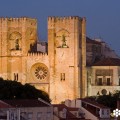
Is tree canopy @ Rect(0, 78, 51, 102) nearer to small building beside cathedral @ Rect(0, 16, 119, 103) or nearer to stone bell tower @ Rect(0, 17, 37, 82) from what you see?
small building beside cathedral @ Rect(0, 16, 119, 103)

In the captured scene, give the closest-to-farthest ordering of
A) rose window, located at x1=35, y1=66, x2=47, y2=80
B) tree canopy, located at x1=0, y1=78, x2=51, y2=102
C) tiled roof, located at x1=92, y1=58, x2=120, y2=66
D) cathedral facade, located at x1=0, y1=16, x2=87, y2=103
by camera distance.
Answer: tree canopy, located at x1=0, y1=78, x2=51, y2=102, cathedral facade, located at x1=0, y1=16, x2=87, y2=103, rose window, located at x1=35, y1=66, x2=47, y2=80, tiled roof, located at x1=92, y1=58, x2=120, y2=66

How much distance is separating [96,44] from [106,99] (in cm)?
3734

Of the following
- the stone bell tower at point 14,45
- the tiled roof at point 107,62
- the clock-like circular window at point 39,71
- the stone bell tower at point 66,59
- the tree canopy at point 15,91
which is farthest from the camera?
the tiled roof at point 107,62

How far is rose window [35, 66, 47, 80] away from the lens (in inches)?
4965

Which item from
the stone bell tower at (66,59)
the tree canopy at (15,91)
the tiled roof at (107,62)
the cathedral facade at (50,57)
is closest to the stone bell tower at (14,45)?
the cathedral facade at (50,57)

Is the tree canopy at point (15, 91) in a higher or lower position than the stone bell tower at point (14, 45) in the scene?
lower

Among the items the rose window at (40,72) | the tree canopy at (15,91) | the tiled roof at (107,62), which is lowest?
the tree canopy at (15,91)

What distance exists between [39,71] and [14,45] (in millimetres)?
4338

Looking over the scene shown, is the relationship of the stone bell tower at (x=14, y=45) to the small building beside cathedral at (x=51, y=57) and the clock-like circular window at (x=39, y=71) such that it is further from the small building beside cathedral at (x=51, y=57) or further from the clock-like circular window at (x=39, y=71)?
the clock-like circular window at (x=39, y=71)

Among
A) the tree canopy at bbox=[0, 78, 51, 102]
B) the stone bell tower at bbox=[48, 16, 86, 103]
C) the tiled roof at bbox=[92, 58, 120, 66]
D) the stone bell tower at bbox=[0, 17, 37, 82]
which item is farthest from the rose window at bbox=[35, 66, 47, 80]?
the tree canopy at bbox=[0, 78, 51, 102]

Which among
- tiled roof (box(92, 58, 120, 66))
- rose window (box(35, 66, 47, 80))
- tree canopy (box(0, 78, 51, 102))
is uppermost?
tiled roof (box(92, 58, 120, 66))

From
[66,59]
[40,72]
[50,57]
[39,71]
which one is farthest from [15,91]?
[39,71]

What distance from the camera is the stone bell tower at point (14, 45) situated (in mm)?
125812

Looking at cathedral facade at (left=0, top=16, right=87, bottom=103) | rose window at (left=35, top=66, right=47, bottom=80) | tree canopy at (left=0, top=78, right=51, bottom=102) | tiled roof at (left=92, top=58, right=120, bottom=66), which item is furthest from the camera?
tiled roof at (left=92, top=58, right=120, bottom=66)
